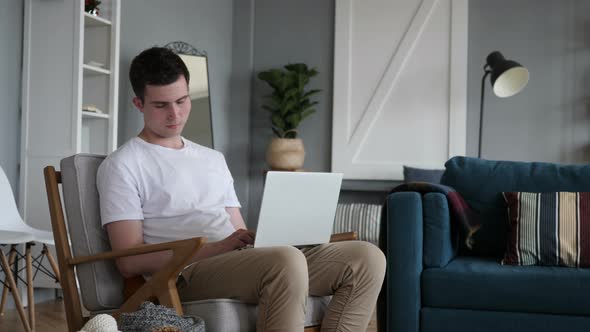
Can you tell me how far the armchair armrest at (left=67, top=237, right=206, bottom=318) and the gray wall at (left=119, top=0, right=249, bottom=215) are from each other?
10.2 feet

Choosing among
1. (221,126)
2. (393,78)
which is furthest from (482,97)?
(221,126)

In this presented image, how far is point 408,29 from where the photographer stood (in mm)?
6383

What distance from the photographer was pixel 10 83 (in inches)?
165

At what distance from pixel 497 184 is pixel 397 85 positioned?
3061 mm

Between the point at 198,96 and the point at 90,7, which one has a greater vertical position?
the point at 90,7

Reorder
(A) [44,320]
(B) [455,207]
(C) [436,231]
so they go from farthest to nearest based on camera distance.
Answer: (A) [44,320]
(B) [455,207]
(C) [436,231]

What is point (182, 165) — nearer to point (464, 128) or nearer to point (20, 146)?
point (20, 146)

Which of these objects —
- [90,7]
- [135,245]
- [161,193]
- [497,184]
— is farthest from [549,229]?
[90,7]

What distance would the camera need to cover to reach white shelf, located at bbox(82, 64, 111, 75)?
4.33m

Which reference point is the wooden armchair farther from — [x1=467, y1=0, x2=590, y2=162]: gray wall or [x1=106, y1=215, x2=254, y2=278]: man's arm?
[x1=467, y1=0, x2=590, y2=162]: gray wall

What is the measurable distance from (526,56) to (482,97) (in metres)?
0.66

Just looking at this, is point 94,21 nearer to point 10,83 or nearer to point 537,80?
point 10,83

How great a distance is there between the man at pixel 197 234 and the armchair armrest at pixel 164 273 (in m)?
0.10

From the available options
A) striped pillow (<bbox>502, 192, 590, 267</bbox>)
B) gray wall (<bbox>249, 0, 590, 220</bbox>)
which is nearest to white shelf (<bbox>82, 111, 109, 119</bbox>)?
striped pillow (<bbox>502, 192, 590, 267</bbox>)
